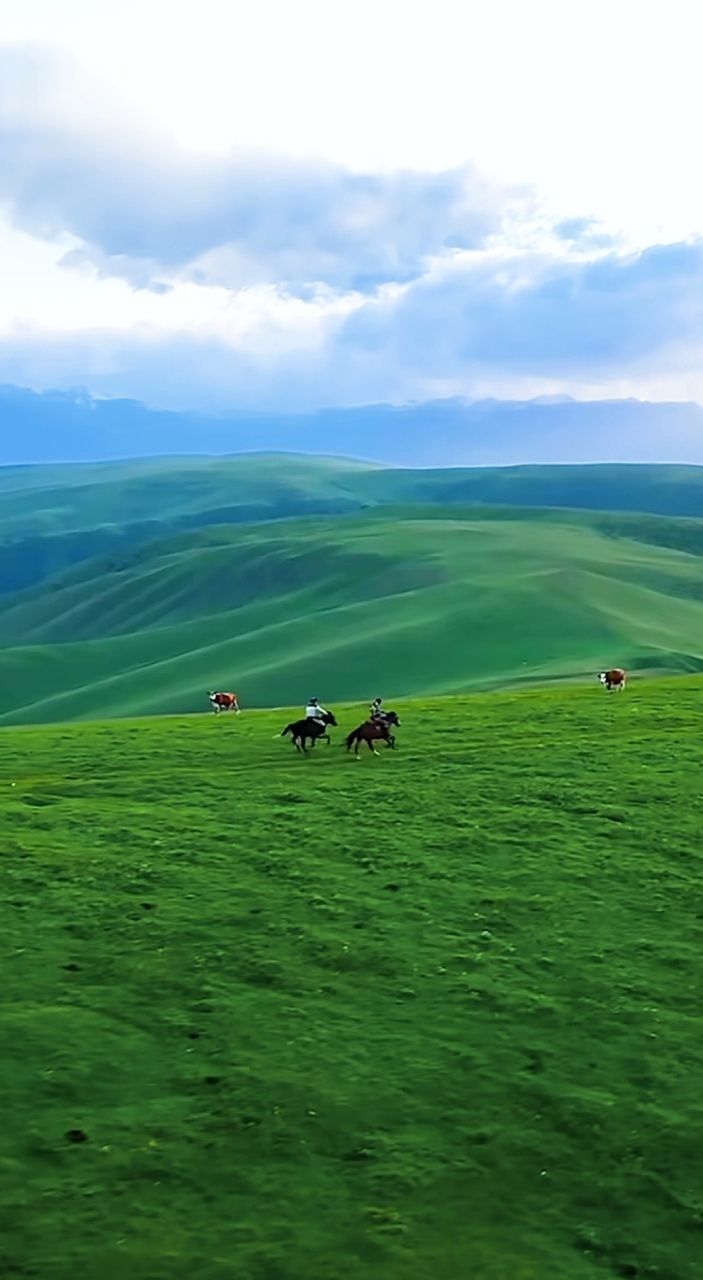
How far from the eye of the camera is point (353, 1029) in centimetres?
1833

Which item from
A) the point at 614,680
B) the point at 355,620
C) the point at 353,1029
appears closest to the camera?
the point at 353,1029

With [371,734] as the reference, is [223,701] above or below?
below

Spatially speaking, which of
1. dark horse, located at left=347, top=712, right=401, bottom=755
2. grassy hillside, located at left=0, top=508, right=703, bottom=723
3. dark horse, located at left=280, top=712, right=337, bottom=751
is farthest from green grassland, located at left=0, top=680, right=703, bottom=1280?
grassy hillside, located at left=0, top=508, right=703, bottom=723

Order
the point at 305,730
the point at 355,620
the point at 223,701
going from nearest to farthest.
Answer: the point at 305,730
the point at 223,701
the point at 355,620

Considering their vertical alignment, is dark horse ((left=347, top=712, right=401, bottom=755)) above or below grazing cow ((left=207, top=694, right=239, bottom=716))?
above

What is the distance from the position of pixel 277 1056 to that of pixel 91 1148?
312 cm

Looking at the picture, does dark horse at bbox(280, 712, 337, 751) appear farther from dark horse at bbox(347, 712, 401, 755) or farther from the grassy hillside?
the grassy hillside

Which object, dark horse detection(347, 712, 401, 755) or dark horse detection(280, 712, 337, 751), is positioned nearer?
dark horse detection(347, 712, 401, 755)

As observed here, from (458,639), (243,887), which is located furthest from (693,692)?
(458,639)

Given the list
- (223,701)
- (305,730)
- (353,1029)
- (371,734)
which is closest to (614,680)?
(223,701)

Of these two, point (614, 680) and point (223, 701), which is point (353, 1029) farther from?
point (614, 680)

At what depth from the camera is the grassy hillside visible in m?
95.1

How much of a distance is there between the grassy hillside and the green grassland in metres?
51.4

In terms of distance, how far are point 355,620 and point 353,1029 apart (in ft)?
334
